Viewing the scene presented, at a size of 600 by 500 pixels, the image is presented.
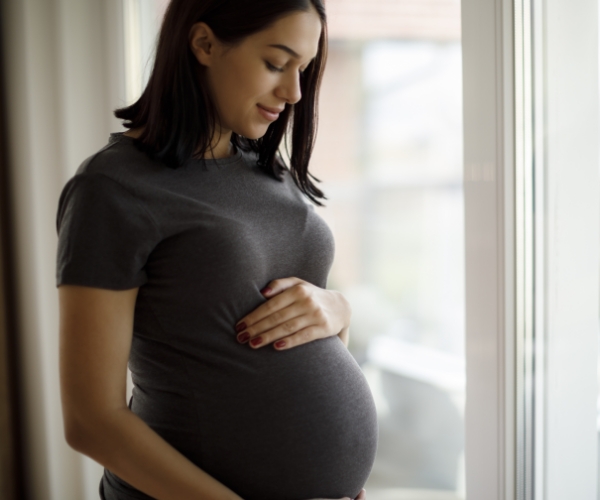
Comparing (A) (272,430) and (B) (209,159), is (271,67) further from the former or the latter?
(A) (272,430)

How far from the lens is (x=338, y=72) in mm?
1589

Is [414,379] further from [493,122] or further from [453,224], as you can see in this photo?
[493,122]

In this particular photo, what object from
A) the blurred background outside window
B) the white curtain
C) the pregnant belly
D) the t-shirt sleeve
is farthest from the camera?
the white curtain

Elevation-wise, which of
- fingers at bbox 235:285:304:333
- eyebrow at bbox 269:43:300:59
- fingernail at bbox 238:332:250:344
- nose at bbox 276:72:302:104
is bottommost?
fingernail at bbox 238:332:250:344

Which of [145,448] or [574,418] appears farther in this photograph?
[574,418]

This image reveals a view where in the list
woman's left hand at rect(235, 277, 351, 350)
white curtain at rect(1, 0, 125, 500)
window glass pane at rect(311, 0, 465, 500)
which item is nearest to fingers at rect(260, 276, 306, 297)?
woman's left hand at rect(235, 277, 351, 350)

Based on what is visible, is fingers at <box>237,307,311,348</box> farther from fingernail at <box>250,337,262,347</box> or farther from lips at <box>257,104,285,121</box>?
lips at <box>257,104,285,121</box>

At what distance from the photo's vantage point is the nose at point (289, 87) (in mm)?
963

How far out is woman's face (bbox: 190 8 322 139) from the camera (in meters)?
0.92

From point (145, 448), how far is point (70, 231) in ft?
1.02

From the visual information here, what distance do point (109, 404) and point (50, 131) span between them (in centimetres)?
149

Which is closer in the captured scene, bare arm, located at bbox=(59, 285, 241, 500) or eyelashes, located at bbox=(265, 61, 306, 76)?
bare arm, located at bbox=(59, 285, 241, 500)

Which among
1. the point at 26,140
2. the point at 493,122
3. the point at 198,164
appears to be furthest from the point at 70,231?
the point at 26,140

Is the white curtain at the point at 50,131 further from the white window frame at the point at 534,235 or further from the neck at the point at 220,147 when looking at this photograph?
the white window frame at the point at 534,235
